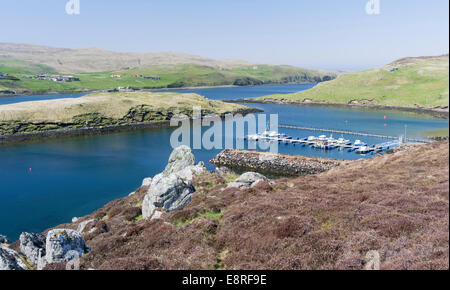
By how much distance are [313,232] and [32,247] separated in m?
15.2

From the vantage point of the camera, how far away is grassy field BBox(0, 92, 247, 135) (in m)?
114

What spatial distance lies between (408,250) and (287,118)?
439 ft

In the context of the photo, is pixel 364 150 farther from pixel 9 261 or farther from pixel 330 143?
pixel 9 261

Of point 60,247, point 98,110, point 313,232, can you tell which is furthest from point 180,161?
point 98,110

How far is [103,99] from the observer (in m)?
144

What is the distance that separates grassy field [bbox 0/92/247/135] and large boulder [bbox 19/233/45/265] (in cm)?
10742

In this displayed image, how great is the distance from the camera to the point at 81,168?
236ft

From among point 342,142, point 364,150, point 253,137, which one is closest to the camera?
point 364,150

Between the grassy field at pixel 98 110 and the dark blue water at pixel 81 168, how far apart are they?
19.1 metres

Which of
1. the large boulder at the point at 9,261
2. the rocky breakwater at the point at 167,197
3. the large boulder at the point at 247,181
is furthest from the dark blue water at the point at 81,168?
the large boulder at the point at 9,261

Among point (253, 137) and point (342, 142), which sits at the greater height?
point (253, 137)

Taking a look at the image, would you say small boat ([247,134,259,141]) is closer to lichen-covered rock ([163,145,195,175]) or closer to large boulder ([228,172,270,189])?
lichen-covered rock ([163,145,195,175])

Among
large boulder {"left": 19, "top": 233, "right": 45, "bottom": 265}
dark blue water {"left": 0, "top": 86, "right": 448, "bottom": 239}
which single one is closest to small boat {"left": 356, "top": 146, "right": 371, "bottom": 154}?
dark blue water {"left": 0, "top": 86, "right": 448, "bottom": 239}
